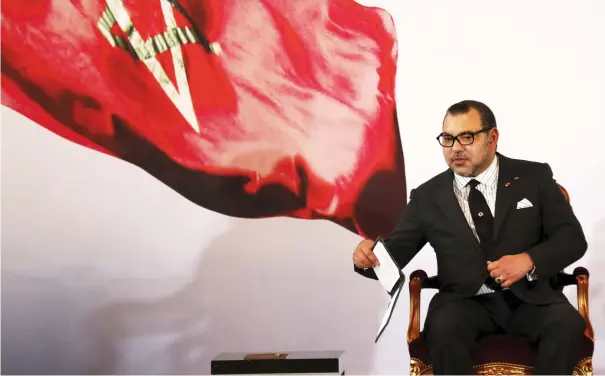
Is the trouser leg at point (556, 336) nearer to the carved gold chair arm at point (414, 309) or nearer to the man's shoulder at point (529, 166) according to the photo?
the carved gold chair arm at point (414, 309)

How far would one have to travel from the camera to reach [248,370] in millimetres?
3316

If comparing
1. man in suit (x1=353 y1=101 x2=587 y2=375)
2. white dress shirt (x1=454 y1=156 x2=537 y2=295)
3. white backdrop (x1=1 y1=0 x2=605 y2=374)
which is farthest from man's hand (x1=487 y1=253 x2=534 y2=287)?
white backdrop (x1=1 y1=0 x2=605 y2=374)

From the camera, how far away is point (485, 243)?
3.53 m

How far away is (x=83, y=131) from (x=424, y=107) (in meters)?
1.91

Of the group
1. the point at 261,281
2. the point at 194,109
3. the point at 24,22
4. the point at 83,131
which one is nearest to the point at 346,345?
the point at 261,281

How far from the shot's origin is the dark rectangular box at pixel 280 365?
326cm

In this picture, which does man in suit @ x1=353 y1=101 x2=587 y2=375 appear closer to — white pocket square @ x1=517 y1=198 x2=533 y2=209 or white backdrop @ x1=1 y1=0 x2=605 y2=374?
white pocket square @ x1=517 y1=198 x2=533 y2=209

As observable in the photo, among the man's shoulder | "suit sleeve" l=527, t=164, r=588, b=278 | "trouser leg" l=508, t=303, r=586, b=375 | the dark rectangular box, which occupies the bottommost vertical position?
the dark rectangular box

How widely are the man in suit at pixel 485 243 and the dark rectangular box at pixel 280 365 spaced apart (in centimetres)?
40

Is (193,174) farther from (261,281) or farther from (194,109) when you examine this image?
(261,281)

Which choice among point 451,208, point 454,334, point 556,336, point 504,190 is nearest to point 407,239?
point 451,208

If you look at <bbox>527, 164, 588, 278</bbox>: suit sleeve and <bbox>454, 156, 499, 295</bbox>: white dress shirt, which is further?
<bbox>454, 156, 499, 295</bbox>: white dress shirt

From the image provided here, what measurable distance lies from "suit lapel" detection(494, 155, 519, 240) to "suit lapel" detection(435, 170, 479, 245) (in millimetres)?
116

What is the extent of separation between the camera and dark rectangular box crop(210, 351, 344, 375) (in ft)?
10.7
